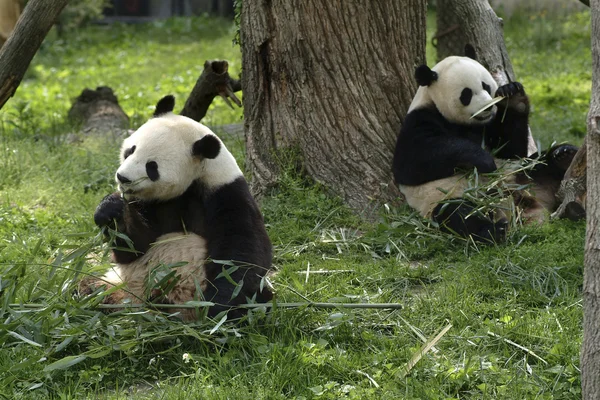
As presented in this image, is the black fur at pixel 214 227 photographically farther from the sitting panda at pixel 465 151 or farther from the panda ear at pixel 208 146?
the sitting panda at pixel 465 151

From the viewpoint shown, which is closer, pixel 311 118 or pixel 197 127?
pixel 197 127

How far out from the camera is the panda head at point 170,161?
399 centimetres

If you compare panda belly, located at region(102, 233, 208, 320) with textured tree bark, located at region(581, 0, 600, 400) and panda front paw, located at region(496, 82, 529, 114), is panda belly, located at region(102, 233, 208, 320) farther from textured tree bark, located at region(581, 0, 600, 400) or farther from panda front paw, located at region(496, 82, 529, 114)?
panda front paw, located at region(496, 82, 529, 114)

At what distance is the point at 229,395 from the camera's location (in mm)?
3232

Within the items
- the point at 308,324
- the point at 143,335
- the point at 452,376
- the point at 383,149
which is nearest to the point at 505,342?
the point at 452,376

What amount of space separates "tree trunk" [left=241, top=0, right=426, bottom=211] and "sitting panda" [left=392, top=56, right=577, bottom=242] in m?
0.26

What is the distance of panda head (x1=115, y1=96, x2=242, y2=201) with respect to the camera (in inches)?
157

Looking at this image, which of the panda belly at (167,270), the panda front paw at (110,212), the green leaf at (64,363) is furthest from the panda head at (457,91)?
the green leaf at (64,363)

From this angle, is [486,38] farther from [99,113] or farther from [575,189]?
[99,113]

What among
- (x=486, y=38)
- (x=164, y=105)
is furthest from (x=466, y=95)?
(x=164, y=105)

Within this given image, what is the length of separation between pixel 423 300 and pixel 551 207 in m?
1.98

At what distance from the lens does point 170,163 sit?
13.4ft

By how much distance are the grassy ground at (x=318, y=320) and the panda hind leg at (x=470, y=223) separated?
0.28 ft

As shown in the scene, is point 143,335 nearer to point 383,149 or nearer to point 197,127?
point 197,127
